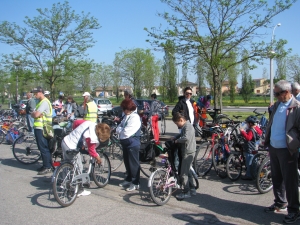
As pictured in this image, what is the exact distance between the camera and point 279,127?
4402 millimetres

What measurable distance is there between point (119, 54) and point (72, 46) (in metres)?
25.1

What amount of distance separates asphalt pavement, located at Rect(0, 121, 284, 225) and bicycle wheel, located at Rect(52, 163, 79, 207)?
5.3 inches

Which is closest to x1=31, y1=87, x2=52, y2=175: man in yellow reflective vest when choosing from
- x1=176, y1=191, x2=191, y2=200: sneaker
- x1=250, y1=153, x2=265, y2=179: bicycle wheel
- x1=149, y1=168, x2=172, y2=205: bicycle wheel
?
x1=149, y1=168, x2=172, y2=205: bicycle wheel

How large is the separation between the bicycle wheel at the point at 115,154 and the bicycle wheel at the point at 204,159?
208 centimetres

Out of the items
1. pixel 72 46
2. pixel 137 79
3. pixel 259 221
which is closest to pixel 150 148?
pixel 259 221

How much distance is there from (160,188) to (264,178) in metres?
1.94

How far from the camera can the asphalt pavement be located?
4613 mm

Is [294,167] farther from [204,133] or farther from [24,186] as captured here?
[24,186]

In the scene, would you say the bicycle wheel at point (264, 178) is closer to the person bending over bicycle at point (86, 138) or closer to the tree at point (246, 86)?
the person bending over bicycle at point (86, 138)

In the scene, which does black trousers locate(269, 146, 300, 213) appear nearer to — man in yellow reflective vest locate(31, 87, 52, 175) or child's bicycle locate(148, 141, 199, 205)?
child's bicycle locate(148, 141, 199, 205)

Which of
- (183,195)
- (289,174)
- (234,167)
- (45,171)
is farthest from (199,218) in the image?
(45,171)

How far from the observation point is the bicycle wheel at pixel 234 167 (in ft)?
20.7

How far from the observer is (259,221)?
14.8 feet

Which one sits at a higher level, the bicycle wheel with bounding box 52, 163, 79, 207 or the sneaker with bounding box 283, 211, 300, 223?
the bicycle wheel with bounding box 52, 163, 79, 207
